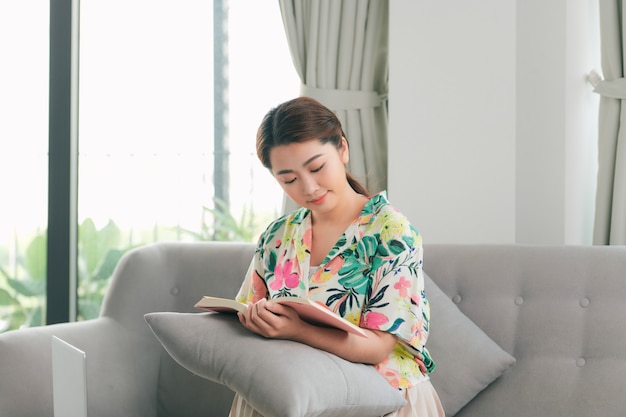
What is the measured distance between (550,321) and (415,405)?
0.62 m

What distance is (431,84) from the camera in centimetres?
287

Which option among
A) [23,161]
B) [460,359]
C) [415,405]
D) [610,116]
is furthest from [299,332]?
[23,161]

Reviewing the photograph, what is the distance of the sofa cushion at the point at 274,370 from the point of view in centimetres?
144

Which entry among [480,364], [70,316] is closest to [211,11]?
[70,316]

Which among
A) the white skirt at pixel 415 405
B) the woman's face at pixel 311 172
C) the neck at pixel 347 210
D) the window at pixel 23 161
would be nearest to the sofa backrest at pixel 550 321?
the white skirt at pixel 415 405

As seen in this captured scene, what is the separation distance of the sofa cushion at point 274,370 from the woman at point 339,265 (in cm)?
5

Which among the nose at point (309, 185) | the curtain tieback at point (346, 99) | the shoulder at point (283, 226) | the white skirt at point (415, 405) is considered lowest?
the white skirt at point (415, 405)

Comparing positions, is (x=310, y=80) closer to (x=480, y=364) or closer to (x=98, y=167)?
(x=98, y=167)

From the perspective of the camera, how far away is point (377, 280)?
1739mm

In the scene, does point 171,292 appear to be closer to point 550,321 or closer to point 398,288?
point 398,288

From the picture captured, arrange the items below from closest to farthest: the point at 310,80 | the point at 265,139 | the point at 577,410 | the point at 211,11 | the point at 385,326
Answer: the point at 385,326, the point at 265,139, the point at 577,410, the point at 310,80, the point at 211,11

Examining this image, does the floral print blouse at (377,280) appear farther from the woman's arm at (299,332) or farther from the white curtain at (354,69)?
the white curtain at (354,69)

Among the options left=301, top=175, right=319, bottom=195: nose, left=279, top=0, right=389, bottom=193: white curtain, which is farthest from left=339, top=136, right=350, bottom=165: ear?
left=279, top=0, right=389, bottom=193: white curtain

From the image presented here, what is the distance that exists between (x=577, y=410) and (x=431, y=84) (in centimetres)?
131
